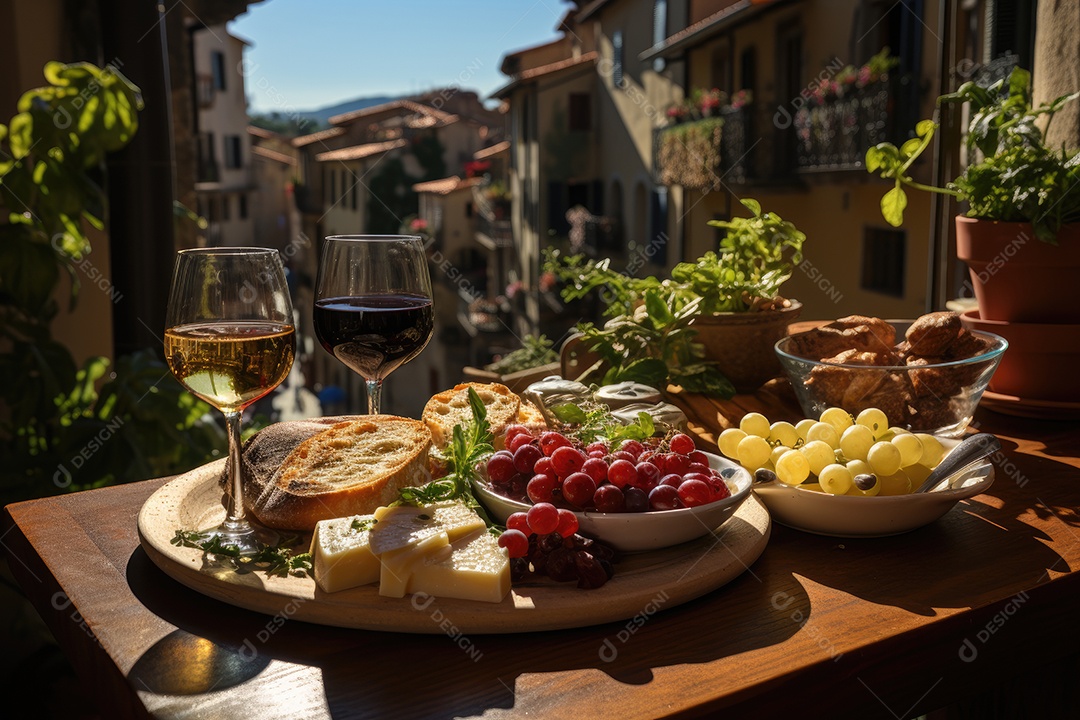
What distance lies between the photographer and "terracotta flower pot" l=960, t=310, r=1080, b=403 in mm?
1503

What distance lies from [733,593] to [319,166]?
1121 inches

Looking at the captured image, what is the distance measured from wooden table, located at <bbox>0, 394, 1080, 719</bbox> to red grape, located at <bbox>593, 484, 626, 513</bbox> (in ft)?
0.36

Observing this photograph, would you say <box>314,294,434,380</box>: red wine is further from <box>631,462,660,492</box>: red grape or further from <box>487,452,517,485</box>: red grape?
<box>631,462,660,492</box>: red grape

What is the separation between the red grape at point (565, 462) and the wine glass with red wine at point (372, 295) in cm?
25

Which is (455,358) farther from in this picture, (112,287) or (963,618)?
(963,618)

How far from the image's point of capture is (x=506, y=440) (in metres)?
1.04

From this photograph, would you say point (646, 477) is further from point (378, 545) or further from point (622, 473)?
point (378, 545)

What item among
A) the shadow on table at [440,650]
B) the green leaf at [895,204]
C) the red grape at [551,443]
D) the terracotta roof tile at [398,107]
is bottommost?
the shadow on table at [440,650]

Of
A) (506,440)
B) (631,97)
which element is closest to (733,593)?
(506,440)

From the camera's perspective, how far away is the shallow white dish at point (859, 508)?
996mm

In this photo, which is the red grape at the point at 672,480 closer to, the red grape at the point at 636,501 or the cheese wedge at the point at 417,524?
the red grape at the point at 636,501

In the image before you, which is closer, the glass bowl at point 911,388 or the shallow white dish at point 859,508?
the shallow white dish at point 859,508

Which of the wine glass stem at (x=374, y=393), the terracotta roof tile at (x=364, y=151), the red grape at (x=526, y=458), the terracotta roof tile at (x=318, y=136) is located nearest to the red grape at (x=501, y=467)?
the red grape at (x=526, y=458)

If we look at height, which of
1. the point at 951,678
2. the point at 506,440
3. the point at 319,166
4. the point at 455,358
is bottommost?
the point at 455,358
